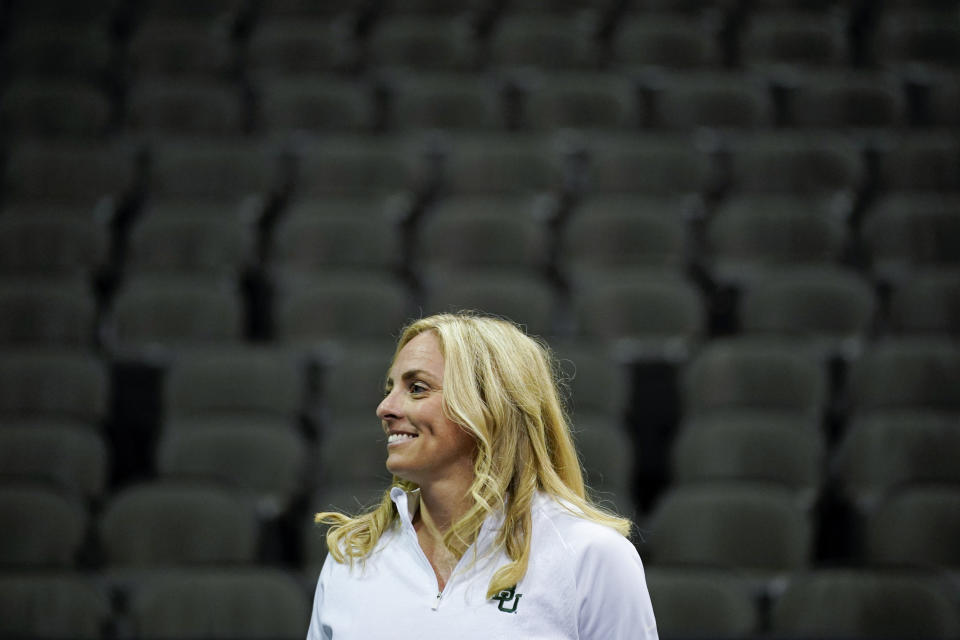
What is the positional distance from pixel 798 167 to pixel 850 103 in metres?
0.59

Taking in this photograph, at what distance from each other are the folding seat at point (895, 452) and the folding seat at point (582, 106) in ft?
6.87

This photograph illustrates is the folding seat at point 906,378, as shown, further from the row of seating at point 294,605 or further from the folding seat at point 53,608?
the folding seat at point 53,608

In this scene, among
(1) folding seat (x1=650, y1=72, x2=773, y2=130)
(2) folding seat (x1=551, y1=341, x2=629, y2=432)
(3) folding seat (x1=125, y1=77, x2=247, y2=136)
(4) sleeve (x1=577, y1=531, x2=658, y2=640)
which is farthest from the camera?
(3) folding seat (x1=125, y1=77, x2=247, y2=136)

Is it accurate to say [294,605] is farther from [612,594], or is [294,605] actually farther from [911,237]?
[911,237]

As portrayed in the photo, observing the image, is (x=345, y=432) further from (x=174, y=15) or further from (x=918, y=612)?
(x=174, y=15)

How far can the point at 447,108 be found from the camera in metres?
5.12

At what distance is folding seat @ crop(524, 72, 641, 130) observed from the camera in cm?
508

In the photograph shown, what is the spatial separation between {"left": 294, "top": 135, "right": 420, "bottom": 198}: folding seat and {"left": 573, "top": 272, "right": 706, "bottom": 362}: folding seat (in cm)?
108

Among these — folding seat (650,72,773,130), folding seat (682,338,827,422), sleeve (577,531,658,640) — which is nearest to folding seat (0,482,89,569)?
folding seat (682,338,827,422)

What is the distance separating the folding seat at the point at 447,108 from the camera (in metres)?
5.10

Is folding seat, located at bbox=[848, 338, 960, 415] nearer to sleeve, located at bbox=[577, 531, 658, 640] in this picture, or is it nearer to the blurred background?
the blurred background

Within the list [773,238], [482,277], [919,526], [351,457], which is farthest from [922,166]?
[351,457]

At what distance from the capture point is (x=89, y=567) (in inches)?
121

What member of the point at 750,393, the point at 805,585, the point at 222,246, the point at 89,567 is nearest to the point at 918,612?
the point at 805,585
